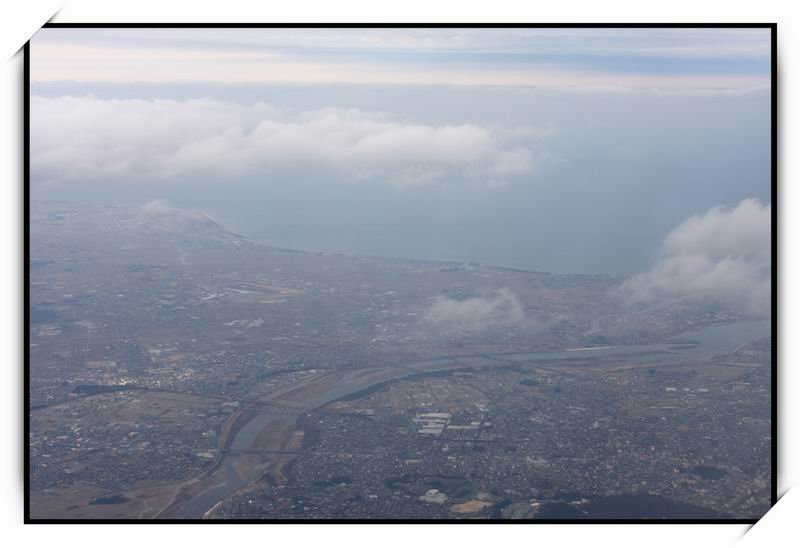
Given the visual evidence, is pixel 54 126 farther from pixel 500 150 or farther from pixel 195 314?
pixel 500 150

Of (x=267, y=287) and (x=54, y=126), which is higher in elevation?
(x=54, y=126)

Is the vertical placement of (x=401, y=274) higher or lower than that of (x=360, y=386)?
higher
